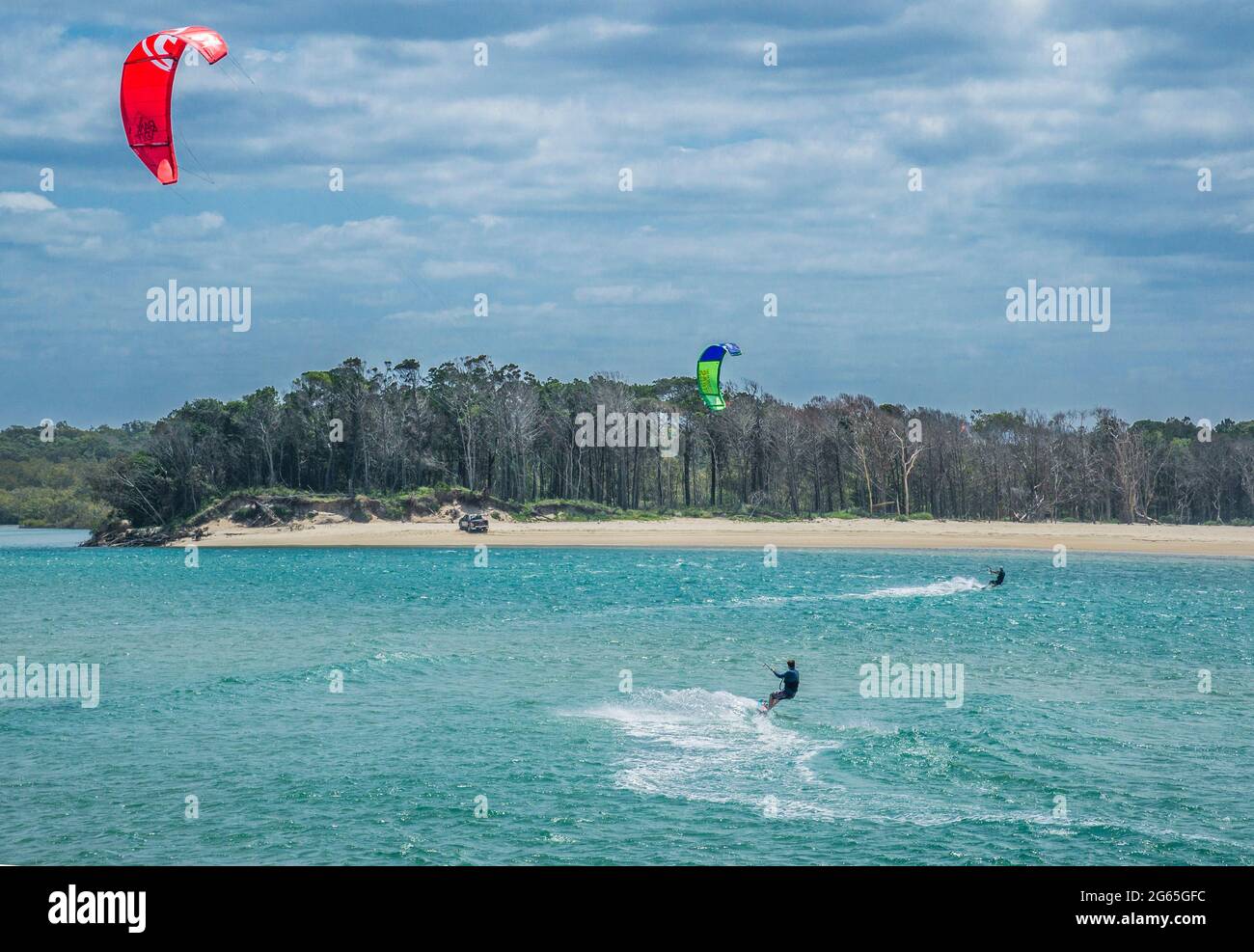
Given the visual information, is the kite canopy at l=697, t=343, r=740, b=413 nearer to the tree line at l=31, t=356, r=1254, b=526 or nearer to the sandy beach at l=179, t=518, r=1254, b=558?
the sandy beach at l=179, t=518, r=1254, b=558

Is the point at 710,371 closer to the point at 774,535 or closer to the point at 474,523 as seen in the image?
the point at 774,535

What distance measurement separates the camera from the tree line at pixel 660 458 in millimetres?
75062

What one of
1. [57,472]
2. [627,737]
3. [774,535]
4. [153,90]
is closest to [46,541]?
[57,472]

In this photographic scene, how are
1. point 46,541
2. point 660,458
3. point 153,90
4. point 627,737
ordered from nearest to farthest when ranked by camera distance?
point 153,90 < point 627,737 < point 660,458 < point 46,541

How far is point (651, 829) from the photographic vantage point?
40.5 ft

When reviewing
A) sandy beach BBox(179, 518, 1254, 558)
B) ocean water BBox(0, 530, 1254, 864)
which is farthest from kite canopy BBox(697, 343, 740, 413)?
sandy beach BBox(179, 518, 1254, 558)

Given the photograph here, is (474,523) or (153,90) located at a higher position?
(153,90)

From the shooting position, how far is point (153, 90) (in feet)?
50.1

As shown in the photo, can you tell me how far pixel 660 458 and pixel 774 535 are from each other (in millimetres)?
16103

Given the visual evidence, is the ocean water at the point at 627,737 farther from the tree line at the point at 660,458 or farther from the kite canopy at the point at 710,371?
the tree line at the point at 660,458
